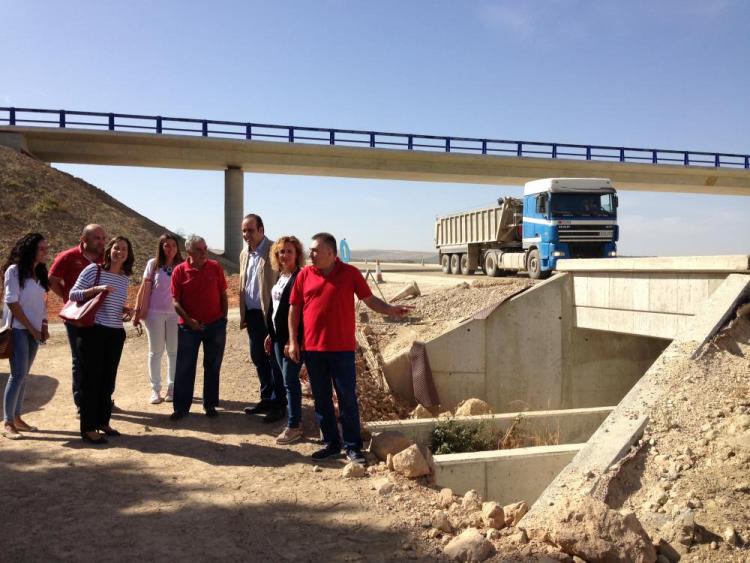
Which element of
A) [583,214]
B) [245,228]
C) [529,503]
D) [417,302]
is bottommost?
[529,503]

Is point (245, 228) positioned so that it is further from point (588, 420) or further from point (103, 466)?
point (588, 420)

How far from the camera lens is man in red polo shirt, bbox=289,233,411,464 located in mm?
4891

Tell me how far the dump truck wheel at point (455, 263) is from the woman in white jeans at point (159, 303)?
19020 millimetres

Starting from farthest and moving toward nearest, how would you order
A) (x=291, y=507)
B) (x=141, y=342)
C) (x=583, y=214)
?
(x=583, y=214) < (x=141, y=342) < (x=291, y=507)

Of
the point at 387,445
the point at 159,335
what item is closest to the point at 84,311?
the point at 159,335

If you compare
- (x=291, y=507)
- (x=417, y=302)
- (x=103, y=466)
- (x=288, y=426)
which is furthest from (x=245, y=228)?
(x=417, y=302)

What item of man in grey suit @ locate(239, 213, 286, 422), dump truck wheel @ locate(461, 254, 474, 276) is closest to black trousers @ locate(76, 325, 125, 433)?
man in grey suit @ locate(239, 213, 286, 422)

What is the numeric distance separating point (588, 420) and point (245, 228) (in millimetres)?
5561

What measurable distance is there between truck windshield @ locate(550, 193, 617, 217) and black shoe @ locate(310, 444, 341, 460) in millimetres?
12956

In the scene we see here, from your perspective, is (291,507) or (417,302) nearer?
(291,507)

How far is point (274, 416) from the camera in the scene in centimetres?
616

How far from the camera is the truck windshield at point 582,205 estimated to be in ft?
54.7

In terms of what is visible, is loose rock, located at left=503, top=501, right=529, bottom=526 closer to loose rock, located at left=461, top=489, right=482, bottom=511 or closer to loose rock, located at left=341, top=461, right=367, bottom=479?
loose rock, located at left=461, top=489, right=482, bottom=511

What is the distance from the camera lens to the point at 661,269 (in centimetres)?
899
